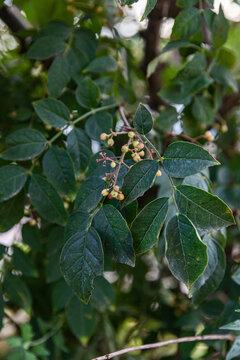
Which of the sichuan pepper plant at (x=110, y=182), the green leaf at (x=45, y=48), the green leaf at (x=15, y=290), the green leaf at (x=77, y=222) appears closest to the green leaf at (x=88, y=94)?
the sichuan pepper plant at (x=110, y=182)

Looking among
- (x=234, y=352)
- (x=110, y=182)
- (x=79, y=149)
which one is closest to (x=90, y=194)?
(x=110, y=182)

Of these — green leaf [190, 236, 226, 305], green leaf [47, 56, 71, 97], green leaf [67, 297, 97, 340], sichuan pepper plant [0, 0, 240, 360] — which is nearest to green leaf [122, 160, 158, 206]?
sichuan pepper plant [0, 0, 240, 360]

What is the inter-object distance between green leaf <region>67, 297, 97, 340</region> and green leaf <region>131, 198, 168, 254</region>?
38cm

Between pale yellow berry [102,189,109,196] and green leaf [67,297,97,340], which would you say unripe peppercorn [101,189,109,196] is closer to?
pale yellow berry [102,189,109,196]

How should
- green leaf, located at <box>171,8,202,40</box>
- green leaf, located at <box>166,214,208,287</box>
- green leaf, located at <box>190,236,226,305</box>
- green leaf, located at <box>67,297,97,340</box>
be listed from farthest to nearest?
green leaf, located at <box>67,297,97,340</box> → green leaf, located at <box>171,8,202,40</box> → green leaf, located at <box>190,236,226,305</box> → green leaf, located at <box>166,214,208,287</box>

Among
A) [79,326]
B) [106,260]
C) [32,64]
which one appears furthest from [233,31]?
[79,326]

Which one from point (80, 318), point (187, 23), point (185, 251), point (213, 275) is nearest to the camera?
point (185, 251)

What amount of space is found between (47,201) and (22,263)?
0.59ft

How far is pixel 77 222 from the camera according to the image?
0.48 m

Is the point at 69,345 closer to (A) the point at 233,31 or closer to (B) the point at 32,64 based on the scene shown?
(B) the point at 32,64

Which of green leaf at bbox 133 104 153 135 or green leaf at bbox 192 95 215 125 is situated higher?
green leaf at bbox 133 104 153 135

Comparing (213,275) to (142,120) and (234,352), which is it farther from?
(142,120)

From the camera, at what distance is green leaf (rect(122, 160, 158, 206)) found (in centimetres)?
44

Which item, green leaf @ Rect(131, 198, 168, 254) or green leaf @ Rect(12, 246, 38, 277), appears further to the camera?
green leaf @ Rect(12, 246, 38, 277)
